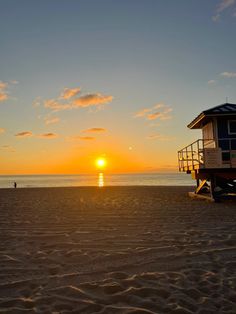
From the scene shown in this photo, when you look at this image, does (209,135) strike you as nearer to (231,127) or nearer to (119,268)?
(231,127)

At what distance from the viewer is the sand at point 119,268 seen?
3.95 metres

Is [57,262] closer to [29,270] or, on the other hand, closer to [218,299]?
[29,270]

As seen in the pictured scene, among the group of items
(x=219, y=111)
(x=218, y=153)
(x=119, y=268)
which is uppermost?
(x=219, y=111)

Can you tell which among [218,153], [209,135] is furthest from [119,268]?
[209,135]

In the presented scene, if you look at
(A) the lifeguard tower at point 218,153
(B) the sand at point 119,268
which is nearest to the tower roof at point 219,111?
(A) the lifeguard tower at point 218,153

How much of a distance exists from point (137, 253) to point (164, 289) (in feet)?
6.23

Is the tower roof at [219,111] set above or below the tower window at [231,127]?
above

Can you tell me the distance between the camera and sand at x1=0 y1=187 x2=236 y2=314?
395 centimetres

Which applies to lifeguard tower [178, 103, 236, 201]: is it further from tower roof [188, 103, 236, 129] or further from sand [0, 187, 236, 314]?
sand [0, 187, 236, 314]

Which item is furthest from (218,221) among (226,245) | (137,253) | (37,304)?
(37,304)

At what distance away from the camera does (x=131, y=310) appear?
3762mm

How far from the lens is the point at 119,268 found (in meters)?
5.36

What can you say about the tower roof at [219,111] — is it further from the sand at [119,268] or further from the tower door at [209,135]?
the sand at [119,268]

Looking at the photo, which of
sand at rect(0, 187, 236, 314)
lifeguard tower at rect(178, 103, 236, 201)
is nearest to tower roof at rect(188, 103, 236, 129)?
lifeguard tower at rect(178, 103, 236, 201)
